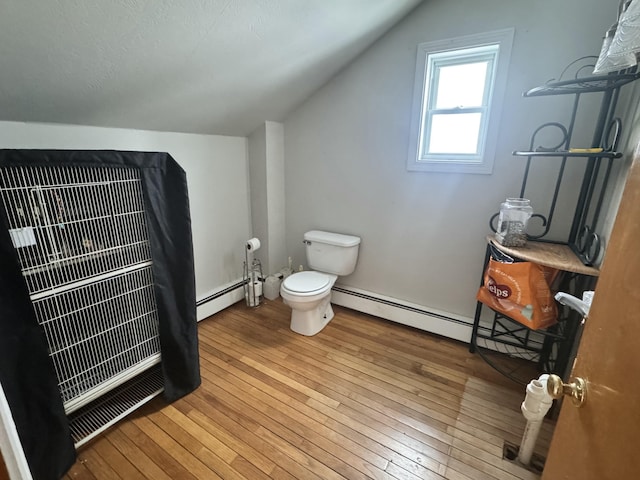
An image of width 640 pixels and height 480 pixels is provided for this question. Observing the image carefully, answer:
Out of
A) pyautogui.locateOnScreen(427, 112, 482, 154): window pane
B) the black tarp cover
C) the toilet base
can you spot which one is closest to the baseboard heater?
the toilet base

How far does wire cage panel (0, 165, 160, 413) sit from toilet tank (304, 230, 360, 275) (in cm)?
129

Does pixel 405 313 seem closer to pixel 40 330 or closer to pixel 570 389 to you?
pixel 570 389

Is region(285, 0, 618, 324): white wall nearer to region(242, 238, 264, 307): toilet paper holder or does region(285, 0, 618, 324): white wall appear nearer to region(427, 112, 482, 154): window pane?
region(427, 112, 482, 154): window pane

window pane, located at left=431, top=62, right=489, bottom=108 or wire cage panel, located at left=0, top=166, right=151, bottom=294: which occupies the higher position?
window pane, located at left=431, top=62, right=489, bottom=108

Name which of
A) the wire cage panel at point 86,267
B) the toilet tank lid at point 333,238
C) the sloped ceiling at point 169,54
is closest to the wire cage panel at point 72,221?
the wire cage panel at point 86,267

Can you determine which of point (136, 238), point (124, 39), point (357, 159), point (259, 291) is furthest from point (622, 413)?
point (259, 291)

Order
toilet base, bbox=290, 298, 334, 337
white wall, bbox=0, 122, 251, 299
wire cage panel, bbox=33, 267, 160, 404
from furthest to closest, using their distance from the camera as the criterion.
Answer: toilet base, bbox=290, 298, 334, 337 → white wall, bbox=0, 122, 251, 299 → wire cage panel, bbox=33, 267, 160, 404

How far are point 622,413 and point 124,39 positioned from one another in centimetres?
180

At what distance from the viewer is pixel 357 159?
2.31 meters

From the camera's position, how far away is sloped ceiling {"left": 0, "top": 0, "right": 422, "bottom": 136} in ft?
3.34

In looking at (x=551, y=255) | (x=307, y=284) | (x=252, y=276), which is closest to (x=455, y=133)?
(x=551, y=255)

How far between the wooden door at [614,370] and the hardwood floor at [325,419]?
0.85 m

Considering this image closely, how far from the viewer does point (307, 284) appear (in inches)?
86.3

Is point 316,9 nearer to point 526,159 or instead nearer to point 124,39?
point 124,39
